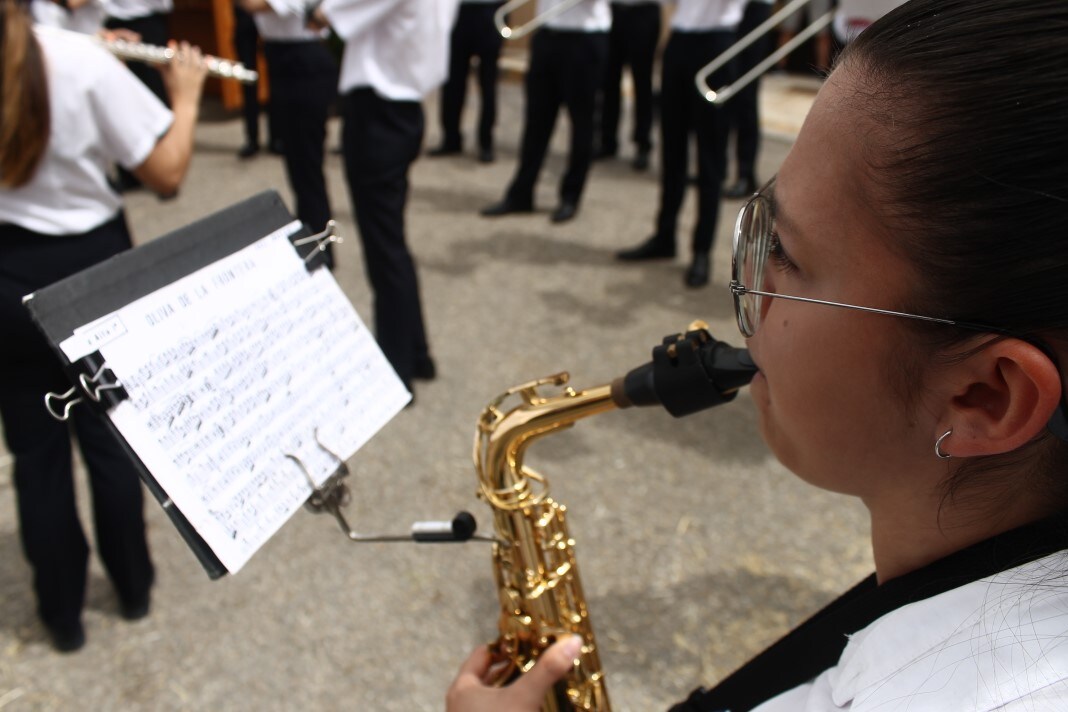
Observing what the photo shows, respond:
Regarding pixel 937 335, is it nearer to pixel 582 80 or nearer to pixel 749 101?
pixel 582 80

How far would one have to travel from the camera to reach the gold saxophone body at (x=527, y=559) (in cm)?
139

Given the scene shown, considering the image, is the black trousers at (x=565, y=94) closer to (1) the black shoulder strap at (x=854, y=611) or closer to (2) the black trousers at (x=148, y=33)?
(2) the black trousers at (x=148, y=33)

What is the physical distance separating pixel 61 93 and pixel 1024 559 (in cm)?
208

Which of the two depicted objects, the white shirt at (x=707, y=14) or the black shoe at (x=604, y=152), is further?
the black shoe at (x=604, y=152)

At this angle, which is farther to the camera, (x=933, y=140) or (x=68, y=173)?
(x=68, y=173)

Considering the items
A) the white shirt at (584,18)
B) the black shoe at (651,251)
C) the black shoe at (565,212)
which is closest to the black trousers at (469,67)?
the white shirt at (584,18)

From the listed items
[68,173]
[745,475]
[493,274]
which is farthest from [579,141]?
[68,173]

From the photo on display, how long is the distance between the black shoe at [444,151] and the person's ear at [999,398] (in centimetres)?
652

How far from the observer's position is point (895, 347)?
29.5 inches

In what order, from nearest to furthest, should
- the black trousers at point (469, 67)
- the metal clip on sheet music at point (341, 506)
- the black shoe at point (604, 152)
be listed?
the metal clip on sheet music at point (341, 506)
the black trousers at point (469, 67)
the black shoe at point (604, 152)

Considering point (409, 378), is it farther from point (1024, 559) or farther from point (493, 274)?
point (1024, 559)

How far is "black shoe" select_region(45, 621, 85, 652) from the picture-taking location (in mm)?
2359

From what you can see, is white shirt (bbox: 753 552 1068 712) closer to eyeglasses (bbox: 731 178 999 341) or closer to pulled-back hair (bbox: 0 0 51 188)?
eyeglasses (bbox: 731 178 999 341)

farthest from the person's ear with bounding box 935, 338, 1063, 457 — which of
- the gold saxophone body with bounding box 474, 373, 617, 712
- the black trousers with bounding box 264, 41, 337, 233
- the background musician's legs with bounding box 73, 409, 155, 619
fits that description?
the black trousers with bounding box 264, 41, 337, 233
